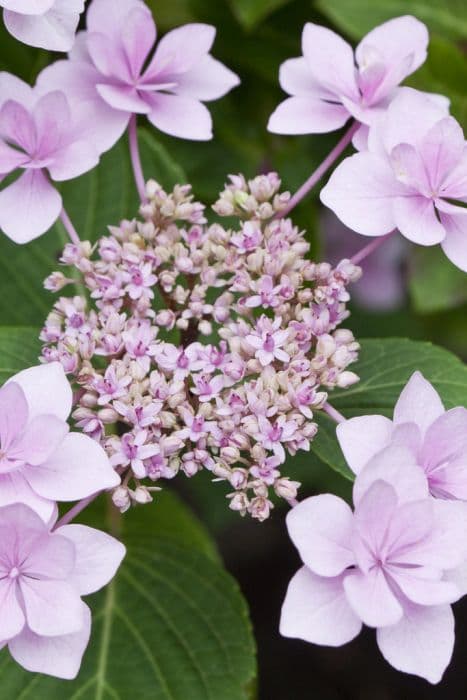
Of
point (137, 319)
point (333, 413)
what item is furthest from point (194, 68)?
point (333, 413)

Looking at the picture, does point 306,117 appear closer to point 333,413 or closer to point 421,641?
point 333,413

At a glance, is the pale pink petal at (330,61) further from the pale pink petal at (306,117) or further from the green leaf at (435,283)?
the green leaf at (435,283)

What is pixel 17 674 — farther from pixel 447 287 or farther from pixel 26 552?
pixel 447 287

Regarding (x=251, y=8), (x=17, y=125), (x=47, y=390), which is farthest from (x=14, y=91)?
(x=251, y=8)

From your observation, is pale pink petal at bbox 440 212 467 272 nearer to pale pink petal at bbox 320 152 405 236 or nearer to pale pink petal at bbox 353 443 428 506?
pale pink petal at bbox 320 152 405 236

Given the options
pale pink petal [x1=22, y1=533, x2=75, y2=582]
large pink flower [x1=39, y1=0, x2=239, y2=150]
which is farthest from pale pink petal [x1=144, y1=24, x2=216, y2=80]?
pale pink petal [x1=22, y1=533, x2=75, y2=582]

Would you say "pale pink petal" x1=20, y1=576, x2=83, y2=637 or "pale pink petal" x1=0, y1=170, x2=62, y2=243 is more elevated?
"pale pink petal" x1=0, y1=170, x2=62, y2=243

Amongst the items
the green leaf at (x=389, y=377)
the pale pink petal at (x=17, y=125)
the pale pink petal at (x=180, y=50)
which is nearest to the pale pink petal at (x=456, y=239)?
the green leaf at (x=389, y=377)
